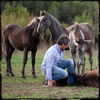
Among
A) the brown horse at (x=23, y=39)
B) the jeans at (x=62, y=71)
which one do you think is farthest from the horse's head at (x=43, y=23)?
the jeans at (x=62, y=71)

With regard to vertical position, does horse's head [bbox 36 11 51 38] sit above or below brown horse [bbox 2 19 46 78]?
above

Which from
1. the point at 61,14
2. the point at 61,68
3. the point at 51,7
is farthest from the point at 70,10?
the point at 61,68

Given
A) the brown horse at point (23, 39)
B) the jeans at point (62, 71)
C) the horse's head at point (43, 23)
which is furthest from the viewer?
the brown horse at point (23, 39)

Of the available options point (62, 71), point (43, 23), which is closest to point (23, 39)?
point (43, 23)

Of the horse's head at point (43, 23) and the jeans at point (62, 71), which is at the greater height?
the horse's head at point (43, 23)

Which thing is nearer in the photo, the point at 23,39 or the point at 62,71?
the point at 62,71

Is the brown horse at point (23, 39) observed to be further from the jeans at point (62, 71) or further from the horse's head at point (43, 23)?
the jeans at point (62, 71)

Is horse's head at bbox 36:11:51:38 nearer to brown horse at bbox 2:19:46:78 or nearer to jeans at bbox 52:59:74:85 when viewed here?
brown horse at bbox 2:19:46:78

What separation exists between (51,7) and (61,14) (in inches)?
135

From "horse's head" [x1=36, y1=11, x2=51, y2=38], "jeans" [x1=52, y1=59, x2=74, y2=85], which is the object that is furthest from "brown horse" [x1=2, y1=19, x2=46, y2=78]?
"jeans" [x1=52, y1=59, x2=74, y2=85]

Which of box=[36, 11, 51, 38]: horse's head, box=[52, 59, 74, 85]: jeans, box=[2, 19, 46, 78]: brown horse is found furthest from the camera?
box=[2, 19, 46, 78]: brown horse

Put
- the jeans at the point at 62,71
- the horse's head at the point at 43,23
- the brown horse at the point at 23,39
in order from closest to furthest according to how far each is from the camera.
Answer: the jeans at the point at 62,71
the horse's head at the point at 43,23
the brown horse at the point at 23,39

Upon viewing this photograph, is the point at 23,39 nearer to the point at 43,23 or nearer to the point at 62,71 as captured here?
the point at 43,23

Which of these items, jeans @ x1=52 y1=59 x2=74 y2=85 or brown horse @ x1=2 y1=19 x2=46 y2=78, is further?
brown horse @ x1=2 y1=19 x2=46 y2=78
